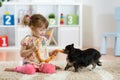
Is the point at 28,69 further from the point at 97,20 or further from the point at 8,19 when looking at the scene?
the point at 97,20

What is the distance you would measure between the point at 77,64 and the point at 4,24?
1.72 m

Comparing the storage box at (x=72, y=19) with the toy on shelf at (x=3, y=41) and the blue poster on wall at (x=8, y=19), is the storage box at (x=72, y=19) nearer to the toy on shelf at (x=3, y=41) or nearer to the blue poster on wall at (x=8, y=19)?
the blue poster on wall at (x=8, y=19)

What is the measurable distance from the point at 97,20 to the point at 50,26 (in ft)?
2.19

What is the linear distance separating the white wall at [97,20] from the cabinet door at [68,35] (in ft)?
0.94

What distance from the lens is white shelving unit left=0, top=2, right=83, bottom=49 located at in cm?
346

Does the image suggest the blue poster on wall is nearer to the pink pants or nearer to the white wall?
the white wall

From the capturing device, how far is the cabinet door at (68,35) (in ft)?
11.5

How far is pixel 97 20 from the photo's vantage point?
377 centimetres

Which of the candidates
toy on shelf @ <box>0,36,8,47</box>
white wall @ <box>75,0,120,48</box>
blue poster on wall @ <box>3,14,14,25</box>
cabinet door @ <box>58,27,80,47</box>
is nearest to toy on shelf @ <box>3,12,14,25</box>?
blue poster on wall @ <box>3,14,14,25</box>

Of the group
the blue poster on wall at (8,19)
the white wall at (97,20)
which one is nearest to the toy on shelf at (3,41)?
the blue poster on wall at (8,19)

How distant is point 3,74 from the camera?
1.90 meters

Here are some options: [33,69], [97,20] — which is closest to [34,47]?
[33,69]

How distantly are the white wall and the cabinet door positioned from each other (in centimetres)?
29

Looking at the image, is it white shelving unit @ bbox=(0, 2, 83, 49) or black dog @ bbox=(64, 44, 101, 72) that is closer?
black dog @ bbox=(64, 44, 101, 72)
